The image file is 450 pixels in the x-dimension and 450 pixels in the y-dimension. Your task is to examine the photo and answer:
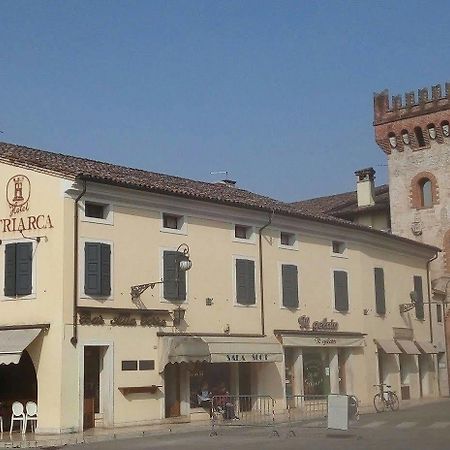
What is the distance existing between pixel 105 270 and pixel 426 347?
61.8ft

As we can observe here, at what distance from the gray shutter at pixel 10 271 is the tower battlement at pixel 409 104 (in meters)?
27.2

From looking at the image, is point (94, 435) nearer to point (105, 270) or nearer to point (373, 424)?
point (105, 270)

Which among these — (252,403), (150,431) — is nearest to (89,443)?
(150,431)

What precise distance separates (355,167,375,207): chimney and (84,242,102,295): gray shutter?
995 inches

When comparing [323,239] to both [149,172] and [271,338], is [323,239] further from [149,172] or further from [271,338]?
[149,172]

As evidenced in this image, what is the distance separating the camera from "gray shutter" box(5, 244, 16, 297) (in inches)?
918

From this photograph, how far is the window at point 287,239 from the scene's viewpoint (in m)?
30.0

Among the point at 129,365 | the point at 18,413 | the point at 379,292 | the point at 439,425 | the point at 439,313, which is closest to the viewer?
the point at 18,413

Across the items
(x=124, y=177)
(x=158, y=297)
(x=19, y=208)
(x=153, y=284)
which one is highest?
(x=124, y=177)

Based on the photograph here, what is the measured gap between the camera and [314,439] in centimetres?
1944

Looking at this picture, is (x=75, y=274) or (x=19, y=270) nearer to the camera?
(x=75, y=274)

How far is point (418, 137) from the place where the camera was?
1729 inches

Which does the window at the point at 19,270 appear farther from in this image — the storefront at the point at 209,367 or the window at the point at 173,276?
the storefront at the point at 209,367

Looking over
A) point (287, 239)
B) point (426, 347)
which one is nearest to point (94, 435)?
point (287, 239)
